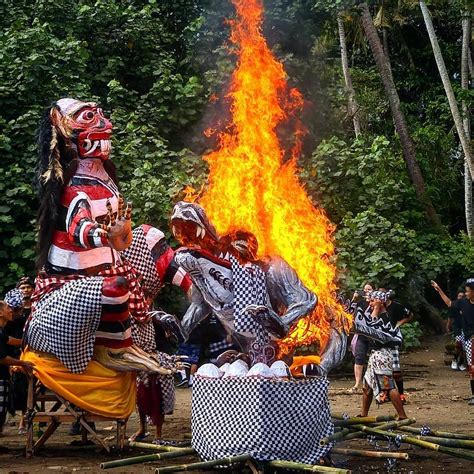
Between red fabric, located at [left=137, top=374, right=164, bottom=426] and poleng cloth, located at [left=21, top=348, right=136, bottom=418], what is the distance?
1.50 feet

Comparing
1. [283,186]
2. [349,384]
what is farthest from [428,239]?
[283,186]

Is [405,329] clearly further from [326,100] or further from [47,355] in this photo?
[47,355]

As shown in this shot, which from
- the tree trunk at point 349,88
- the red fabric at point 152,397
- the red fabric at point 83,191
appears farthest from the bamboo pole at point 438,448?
the tree trunk at point 349,88

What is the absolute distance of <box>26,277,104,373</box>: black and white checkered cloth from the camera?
7.37 metres

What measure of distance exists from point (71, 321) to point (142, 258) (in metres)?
1.22

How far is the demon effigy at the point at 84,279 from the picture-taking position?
739cm

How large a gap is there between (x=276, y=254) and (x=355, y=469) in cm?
175

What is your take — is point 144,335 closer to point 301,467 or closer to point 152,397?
point 152,397

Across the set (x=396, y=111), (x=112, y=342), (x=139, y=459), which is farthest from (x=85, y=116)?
(x=396, y=111)

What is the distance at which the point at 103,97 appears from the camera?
56.8ft

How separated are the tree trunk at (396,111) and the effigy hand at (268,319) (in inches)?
562

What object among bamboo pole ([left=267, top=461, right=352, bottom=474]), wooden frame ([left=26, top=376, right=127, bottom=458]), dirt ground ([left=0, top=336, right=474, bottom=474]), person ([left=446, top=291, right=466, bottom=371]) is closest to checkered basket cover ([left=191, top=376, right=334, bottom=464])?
bamboo pole ([left=267, top=461, right=352, bottom=474])

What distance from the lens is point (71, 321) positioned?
24.2 ft

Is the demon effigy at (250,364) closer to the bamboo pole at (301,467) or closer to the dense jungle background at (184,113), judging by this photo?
the bamboo pole at (301,467)
